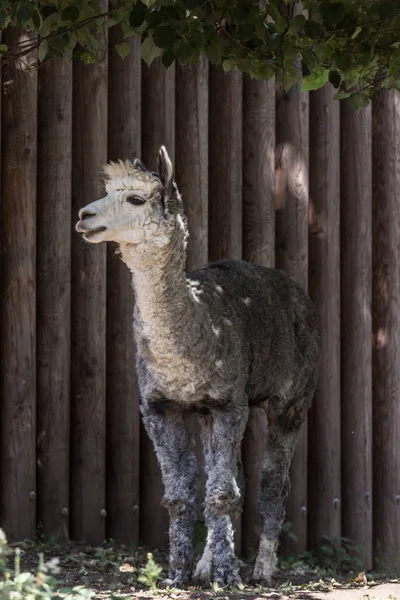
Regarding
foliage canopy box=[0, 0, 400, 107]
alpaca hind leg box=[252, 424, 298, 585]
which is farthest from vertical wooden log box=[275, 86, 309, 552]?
foliage canopy box=[0, 0, 400, 107]

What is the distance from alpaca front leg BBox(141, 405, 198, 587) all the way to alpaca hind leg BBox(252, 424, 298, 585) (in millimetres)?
874

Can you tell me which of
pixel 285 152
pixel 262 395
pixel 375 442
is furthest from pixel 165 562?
pixel 285 152

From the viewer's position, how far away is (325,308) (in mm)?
9812

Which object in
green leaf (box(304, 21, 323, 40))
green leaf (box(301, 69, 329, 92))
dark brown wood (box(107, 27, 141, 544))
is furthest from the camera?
dark brown wood (box(107, 27, 141, 544))

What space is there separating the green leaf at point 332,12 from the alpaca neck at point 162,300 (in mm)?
1661

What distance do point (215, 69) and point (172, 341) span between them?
3391 millimetres

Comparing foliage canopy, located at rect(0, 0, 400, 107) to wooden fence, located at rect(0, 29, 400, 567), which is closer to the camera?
foliage canopy, located at rect(0, 0, 400, 107)

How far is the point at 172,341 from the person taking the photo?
671 cm

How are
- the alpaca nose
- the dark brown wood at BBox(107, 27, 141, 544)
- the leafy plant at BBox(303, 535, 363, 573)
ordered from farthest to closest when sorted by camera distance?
the leafy plant at BBox(303, 535, 363, 573), the dark brown wood at BBox(107, 27, 141, 544), the alpaca nose

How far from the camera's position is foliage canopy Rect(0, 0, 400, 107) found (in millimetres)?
5629

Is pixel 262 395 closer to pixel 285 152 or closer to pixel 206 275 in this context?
pixel 206 275

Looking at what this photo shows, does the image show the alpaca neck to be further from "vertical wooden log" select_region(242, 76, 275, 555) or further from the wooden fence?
"vertical wooden log" select_region(242, 76, 275, 555)

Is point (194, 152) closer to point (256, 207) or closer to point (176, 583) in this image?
point (256, 207)

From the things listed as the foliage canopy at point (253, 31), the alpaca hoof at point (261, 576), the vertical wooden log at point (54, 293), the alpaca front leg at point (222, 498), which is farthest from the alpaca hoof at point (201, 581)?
the foliage canopy at point (253, 31)
